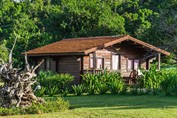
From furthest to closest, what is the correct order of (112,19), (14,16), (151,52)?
(14,16) → (112,19) → (151,52)

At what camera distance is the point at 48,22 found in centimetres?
4522

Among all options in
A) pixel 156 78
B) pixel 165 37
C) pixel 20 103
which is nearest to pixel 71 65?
pixel 156 78

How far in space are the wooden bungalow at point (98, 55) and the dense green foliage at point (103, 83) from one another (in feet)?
13.5

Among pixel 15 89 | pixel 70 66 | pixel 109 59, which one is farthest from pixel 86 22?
pixel 15 89

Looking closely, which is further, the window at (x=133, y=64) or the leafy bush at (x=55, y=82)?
the window at (x=133, y=64)

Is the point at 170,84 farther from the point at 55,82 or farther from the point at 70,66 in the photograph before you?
the point at 70,66

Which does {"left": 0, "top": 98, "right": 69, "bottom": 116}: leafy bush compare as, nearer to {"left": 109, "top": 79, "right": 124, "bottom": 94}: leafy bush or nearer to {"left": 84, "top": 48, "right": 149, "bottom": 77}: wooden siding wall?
{"left": 109, "top": 79, "right": 124, "bottom": 94}: leafy bush

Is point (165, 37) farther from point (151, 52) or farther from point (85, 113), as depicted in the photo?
point (85, 113)

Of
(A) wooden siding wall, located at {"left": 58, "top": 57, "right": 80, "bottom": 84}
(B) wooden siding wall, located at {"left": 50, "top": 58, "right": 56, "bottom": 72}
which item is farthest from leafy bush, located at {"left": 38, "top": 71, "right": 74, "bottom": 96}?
(B) wooden siding wall, located at {"left": 50, "top": 58, "right": 56, "bottom": 72}

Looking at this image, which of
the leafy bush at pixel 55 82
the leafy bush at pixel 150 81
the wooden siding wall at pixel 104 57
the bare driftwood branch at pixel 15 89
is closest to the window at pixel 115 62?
the wooden siding wall at pixel 104 57

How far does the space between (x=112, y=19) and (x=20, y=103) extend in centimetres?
2792

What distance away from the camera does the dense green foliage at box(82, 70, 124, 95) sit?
60.8ft

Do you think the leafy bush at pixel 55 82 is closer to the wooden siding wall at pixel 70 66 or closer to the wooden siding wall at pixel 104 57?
the wooden siding wall at pixel 70 66

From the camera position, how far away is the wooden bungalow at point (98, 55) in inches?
997
